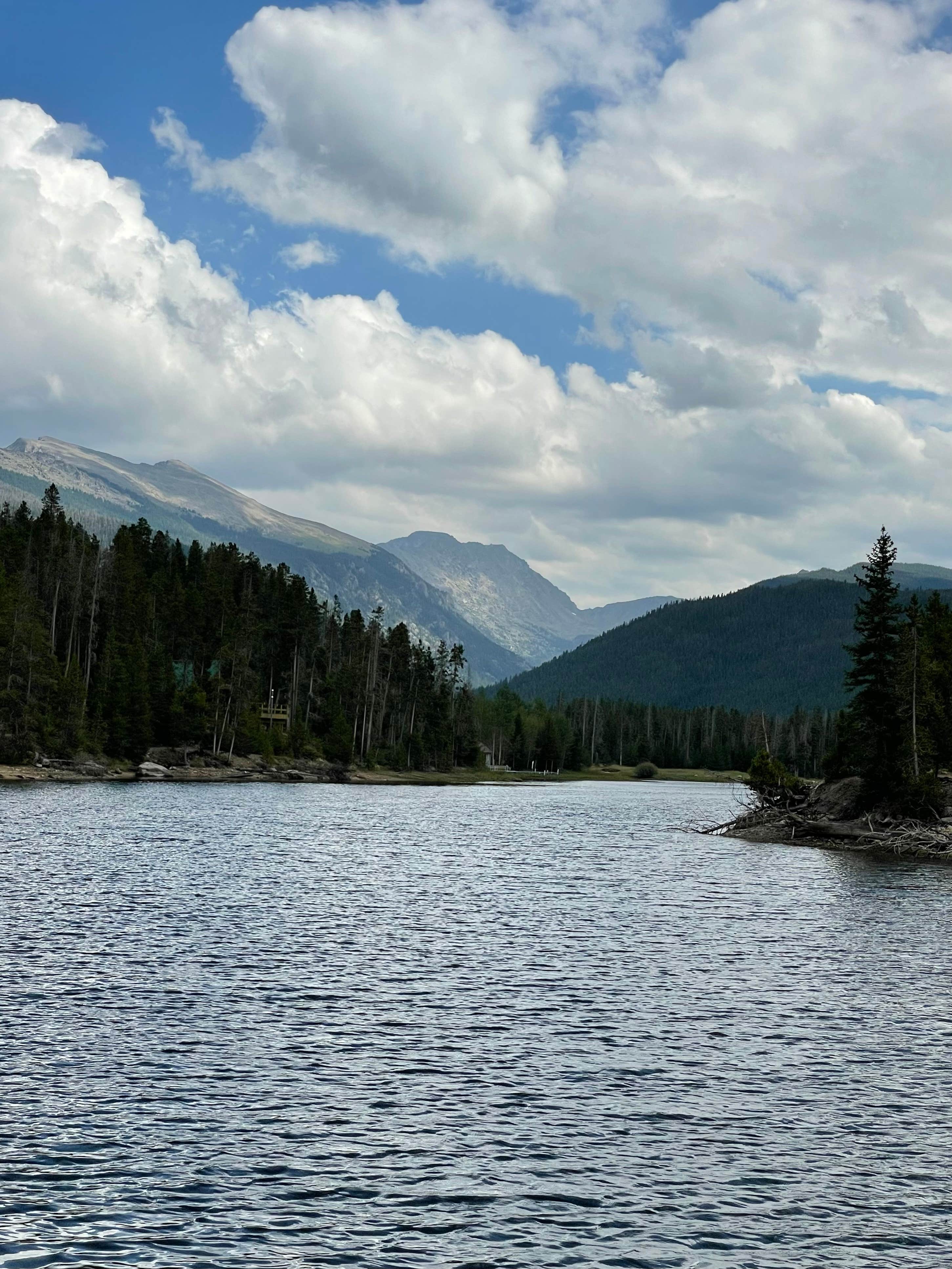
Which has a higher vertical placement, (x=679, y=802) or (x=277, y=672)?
(x=277, y=672)

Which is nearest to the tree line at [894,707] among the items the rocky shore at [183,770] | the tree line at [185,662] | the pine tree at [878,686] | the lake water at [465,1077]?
the pine tree at [878,686]

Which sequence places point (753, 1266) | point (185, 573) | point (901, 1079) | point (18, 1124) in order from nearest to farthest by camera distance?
point (753, 1266)
point (18, 1124)
point (901, 1079)
point (185, 573)

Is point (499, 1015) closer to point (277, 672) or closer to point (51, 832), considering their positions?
point (51, 832)

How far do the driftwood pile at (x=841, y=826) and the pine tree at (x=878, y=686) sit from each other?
109 inches

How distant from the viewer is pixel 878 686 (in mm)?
82812

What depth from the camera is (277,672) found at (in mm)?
173625

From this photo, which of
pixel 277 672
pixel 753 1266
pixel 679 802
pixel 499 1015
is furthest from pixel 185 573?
pixel 753 1266

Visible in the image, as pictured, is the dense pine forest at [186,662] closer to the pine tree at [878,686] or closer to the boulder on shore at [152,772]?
the boulder on shore at [152,772]

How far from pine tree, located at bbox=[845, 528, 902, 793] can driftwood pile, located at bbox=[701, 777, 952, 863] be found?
9.06 ft

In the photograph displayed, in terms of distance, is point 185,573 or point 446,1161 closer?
point 446,1161

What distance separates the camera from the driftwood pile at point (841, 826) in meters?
75.4

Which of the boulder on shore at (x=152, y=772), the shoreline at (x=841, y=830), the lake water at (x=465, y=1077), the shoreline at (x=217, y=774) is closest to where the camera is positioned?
the lake water at (x=465, y=1077)

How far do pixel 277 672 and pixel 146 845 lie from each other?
367 feet

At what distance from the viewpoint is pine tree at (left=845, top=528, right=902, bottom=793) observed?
8075cm
